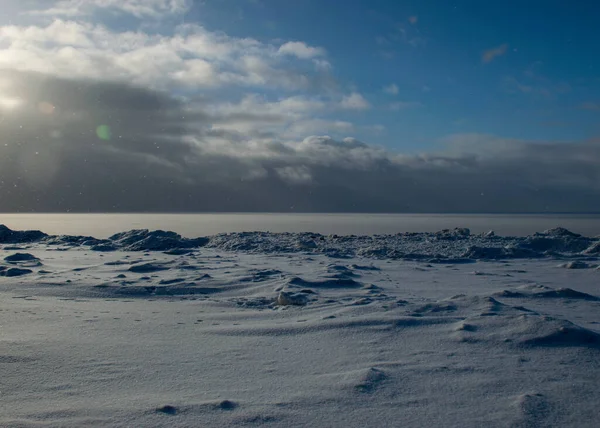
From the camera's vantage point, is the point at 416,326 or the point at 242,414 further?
the point at 416,326

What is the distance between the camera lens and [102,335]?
15.8 ft

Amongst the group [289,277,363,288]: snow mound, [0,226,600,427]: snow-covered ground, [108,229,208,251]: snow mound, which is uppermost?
[108,229,208,251]: snow mound

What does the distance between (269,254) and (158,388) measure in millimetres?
9738

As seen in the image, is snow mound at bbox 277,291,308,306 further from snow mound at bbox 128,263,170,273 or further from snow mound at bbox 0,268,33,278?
snow mound at bbox 0,268,33,278

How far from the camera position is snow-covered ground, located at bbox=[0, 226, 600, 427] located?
9.87ft

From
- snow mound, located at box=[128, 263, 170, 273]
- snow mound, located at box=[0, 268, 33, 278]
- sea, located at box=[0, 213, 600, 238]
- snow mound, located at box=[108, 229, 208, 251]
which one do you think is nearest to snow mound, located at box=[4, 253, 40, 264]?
snow mound, located at box=[0, 268, 33, 278]

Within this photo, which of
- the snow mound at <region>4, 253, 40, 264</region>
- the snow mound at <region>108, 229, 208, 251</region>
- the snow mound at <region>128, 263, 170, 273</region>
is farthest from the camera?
the snow mound at <region>108, 229, 208, 251</region>

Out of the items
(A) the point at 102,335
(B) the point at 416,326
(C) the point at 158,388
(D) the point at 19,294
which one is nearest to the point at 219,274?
(D) the point at 19,294

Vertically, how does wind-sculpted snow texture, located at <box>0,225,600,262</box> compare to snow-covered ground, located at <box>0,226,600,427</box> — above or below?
above

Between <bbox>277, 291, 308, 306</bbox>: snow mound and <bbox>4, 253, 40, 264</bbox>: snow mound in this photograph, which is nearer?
<bbox>277, 291, 308, 306</bbox>: snow mound

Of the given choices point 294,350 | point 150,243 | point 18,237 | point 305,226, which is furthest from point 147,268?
point 305,226

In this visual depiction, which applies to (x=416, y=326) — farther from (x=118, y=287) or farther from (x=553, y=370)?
(x=118, y=287)

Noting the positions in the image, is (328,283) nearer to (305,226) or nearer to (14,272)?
(14,272)

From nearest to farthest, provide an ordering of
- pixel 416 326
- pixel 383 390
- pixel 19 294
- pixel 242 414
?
pixel 242 414
pixel 383 390
pixel 416 326
pixel 19 294
